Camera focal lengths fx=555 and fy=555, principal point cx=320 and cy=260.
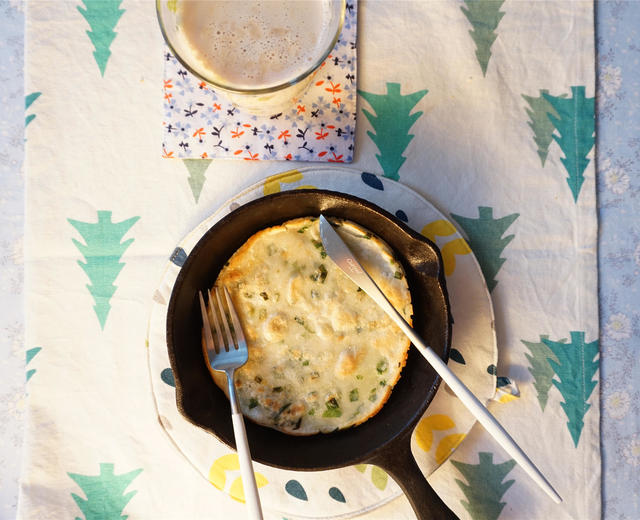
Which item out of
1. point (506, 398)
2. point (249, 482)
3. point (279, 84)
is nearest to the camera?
point (249, 482)

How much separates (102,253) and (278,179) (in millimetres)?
449

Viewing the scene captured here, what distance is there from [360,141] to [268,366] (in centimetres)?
56

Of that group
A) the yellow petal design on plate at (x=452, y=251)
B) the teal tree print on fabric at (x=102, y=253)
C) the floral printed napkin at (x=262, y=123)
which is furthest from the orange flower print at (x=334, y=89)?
the teal tree print on fabric at (x=102, y=253)

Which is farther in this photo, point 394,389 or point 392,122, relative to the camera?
point 392,122

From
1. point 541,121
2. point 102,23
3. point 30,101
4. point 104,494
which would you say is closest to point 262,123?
point 102,23

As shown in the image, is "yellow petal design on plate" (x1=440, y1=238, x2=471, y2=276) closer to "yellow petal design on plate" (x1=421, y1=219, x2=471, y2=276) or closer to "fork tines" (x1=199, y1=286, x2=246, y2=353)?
"yellow petal design on plate" (x1=421, y1=219, x2=471, y2=276)

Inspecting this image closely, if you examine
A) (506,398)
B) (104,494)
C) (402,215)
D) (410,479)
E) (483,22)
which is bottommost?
Result: (104,494)

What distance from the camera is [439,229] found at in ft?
4.19

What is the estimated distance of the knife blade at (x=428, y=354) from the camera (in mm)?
1046

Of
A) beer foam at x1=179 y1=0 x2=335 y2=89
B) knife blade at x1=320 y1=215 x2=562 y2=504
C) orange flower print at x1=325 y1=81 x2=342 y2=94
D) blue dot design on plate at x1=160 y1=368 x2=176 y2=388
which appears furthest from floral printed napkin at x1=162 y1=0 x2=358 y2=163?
blue dot design on plate at x1=160 y1=368 x2=176 y2=388

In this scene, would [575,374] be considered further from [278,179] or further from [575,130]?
[278,179]

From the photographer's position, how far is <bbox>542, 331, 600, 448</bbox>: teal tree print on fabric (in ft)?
4.23

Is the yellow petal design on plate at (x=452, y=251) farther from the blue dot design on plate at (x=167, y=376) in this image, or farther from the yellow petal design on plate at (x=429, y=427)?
Result: the blue dot design on plate at (x=167, y=376)

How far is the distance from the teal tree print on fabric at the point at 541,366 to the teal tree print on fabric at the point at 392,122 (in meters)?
0.51
